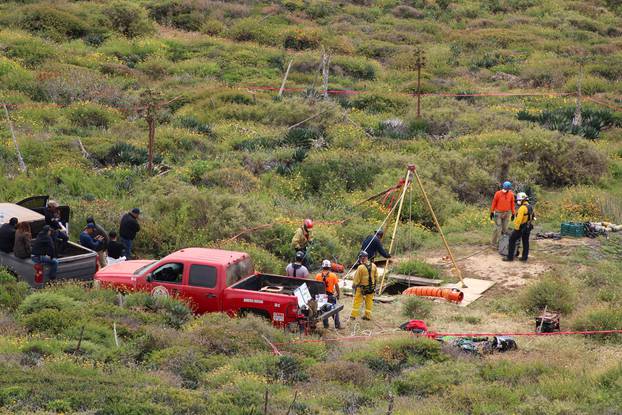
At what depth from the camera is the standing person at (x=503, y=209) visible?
65.9ft

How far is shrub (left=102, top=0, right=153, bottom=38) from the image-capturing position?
41.3 m

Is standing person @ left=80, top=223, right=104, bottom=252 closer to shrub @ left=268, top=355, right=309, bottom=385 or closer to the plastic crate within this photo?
shrub @ left=268, top=355, right=309, bottom=385

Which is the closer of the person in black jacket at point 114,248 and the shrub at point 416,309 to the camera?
the shrub at point 416,309

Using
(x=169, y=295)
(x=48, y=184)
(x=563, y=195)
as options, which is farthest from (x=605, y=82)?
(x=169, y=295)

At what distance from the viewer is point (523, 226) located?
19047mm

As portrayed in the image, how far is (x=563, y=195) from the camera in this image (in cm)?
2541

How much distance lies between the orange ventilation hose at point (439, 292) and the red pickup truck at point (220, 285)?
2620 millimetres

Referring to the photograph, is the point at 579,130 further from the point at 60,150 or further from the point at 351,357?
the point at 351,357

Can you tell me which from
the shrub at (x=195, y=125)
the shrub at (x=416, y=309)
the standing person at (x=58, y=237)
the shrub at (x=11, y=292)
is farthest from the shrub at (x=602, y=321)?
the shrub at (x=195, y=125)

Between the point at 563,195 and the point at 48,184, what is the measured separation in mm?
13872

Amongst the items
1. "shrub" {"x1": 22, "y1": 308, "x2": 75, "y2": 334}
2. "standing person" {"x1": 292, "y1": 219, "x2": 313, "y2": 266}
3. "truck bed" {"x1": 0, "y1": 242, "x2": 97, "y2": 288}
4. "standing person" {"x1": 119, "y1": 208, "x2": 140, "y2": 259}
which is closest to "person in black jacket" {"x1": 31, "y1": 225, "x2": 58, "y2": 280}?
"truck bed" {"x1": 0, "y1": 242, "x2": 97, "y2": 288}

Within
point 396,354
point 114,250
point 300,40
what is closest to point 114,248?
point 114,250

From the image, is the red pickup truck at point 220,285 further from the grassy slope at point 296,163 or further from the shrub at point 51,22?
the shrub at point 51,22

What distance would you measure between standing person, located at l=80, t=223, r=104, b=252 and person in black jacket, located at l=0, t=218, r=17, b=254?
1.67 m
